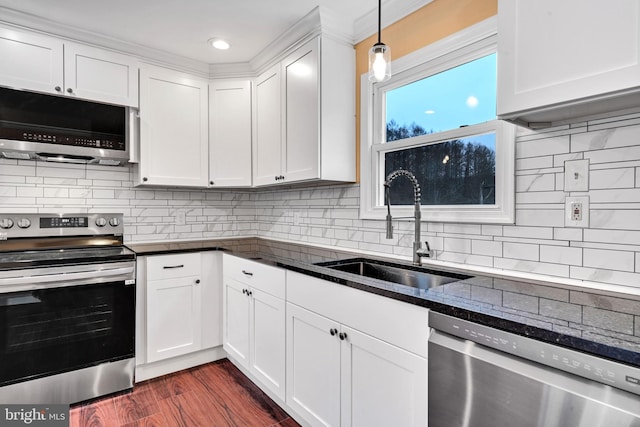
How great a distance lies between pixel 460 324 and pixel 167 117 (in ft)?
8.45

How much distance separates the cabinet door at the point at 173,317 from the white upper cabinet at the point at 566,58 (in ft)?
7.63

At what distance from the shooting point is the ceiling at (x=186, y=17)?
6.78ft

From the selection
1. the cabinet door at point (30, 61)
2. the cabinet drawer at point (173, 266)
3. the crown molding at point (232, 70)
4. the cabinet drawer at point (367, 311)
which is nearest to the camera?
the cabinet drawer at point (367, 311)

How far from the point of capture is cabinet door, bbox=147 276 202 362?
247 cm

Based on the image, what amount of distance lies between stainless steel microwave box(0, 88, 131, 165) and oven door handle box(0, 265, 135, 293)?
834mm

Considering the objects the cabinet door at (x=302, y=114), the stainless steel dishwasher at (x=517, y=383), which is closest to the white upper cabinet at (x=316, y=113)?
the cabinet door at (x=302, y=114)

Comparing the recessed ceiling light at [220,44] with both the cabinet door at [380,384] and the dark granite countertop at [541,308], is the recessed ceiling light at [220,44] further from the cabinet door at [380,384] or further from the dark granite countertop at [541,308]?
the cabinet door at [380,384]

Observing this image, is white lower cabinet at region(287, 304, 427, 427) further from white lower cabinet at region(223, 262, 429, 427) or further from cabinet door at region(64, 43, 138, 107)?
cabinet door at region(64, 43, 138, 107)

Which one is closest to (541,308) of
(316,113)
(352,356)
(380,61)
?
(352,356)

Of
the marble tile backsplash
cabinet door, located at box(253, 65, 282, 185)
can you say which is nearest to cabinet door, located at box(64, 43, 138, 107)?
the marble tile backsplash

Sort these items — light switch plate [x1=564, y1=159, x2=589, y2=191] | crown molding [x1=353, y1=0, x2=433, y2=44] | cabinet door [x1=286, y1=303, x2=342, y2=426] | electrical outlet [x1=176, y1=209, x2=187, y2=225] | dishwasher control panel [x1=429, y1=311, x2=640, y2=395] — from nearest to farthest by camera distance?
dishwasher control panel [x1=429, y1=311, x2=640, y2=395] → light switch plate [x1=564, y1=159, x2=589, y2=191] → cabinet door [x1=286, y1=303, x2=342, y2=426] → crown molding [x1=353, y1=0, x2=433, y2=44] → electrical outlet [x1=176, y1=209, x2=187, y2=225]

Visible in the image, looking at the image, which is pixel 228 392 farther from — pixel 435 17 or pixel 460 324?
pixel 435 17

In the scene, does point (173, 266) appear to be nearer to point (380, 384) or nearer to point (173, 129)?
point (173, 129)

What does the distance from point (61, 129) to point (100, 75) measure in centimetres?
47
